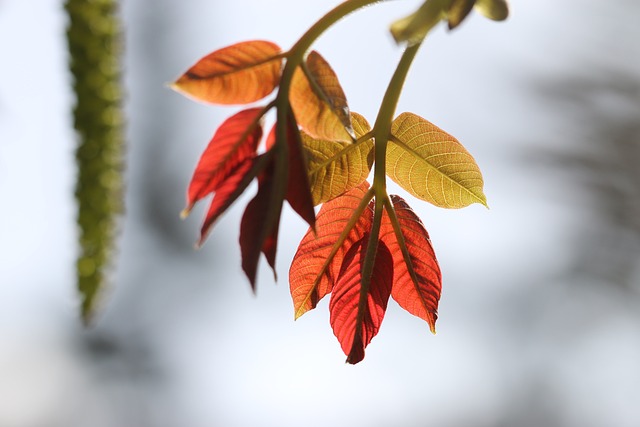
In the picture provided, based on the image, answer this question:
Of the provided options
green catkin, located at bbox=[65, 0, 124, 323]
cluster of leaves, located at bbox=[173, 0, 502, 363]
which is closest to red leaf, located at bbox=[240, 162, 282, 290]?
cluster of leaves, located at bbox=[173, 0, 502, 363]

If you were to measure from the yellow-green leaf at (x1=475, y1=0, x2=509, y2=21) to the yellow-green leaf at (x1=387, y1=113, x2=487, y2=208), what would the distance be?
0.30ft

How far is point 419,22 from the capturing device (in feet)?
0.75

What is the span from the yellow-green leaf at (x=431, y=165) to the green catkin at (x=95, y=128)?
1.26ft

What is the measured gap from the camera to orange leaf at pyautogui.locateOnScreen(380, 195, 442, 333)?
0.34 meters

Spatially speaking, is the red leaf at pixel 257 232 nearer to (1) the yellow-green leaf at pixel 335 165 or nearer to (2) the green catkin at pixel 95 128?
(1) the yellow-green leaf at pixel 335 165

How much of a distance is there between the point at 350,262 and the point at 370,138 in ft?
0.22

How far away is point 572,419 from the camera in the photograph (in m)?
3.87

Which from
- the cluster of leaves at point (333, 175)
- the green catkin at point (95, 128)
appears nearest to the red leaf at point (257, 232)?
the cluster of leaves at point (333, 175)

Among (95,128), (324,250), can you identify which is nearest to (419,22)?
(324,250)

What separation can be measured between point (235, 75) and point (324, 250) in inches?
4.1

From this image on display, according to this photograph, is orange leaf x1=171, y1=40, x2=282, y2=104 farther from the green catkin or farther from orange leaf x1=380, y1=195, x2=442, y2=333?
the green catkin

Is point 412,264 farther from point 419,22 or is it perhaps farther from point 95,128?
point 95,128

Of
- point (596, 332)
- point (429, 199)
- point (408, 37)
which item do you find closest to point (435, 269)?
point (429, 199)

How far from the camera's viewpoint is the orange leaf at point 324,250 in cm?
34
